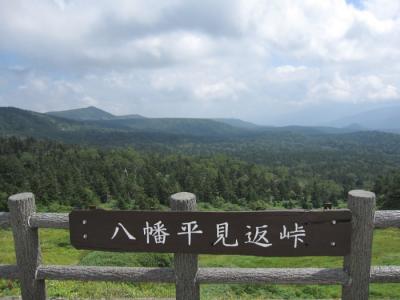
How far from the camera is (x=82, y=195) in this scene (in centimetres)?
8869

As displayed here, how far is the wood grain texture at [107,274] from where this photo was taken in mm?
5238

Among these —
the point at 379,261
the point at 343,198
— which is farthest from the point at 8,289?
the point at 343,198

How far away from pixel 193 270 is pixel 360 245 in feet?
7.32

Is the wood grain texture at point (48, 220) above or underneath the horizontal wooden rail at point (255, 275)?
above

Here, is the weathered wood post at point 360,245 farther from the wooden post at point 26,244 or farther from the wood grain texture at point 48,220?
the wooden post at point 26,244

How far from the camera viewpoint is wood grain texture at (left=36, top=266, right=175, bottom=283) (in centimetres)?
524

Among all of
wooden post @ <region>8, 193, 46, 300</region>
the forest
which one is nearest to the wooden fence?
wooden post @ <region>8, 193, 46, 300</region>

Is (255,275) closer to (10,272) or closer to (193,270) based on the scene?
(193,270)

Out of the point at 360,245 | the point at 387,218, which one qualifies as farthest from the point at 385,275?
the point at 387,218

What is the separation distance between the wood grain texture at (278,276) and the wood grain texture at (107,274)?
1.72ft

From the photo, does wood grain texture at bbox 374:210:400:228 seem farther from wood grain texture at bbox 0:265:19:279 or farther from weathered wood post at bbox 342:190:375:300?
wood grain texture at bbox 0:265:19:279

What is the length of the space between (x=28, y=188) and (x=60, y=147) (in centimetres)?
4447

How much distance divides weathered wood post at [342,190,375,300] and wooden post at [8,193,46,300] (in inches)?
172

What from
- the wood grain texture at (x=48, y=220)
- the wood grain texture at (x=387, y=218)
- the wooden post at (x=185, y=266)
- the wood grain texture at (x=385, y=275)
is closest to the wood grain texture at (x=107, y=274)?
the wooden post at (x=185, y=266)
